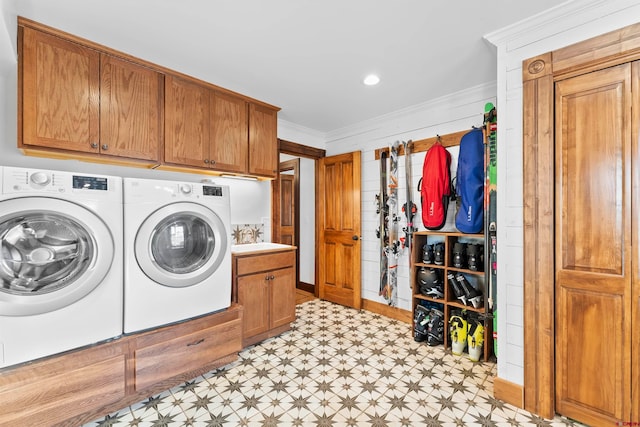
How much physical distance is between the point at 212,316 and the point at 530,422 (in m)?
2.09

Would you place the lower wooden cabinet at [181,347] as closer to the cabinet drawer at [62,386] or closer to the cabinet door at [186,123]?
the cabinet drawer at [62,386]

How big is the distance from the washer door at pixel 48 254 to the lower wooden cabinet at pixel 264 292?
3.31 feet

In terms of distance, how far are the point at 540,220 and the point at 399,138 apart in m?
1.84

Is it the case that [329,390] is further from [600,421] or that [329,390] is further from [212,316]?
[600,421]

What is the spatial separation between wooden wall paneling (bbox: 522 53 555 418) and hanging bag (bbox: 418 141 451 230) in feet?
3.20

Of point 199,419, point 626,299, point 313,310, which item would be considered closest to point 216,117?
point 199,419

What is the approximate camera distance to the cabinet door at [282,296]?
2719mm

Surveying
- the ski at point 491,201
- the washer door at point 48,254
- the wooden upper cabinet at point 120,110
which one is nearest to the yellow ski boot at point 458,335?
the ski at point 491,201

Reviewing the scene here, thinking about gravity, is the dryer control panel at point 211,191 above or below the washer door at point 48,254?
above

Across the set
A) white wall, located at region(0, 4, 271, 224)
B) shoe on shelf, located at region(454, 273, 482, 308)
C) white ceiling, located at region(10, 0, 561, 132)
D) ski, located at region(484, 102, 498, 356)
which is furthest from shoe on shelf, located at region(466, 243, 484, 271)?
white wall, located at region(0, 4, 271, 224)

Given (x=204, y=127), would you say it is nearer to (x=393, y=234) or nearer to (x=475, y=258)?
(x=393, y=234)

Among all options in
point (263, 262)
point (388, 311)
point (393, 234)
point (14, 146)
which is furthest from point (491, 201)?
point (14, 146)

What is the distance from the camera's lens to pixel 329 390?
1935 millimetres

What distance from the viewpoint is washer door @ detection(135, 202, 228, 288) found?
72.2 inches
